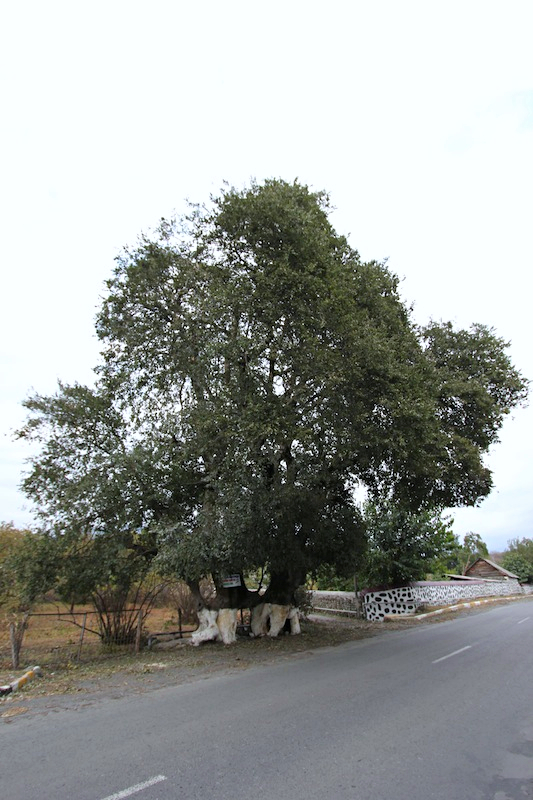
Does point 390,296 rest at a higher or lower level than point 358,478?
higher

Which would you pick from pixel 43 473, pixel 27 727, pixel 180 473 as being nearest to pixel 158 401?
pixel 180 473

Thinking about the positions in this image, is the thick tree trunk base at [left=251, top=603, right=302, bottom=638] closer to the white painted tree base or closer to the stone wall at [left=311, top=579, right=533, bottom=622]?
the white painted tree base

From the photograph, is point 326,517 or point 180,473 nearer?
point 180,473

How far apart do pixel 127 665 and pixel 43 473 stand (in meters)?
5.91

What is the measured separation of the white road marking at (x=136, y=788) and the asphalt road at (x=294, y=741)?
0.02 m

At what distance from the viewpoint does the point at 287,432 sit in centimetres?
1104

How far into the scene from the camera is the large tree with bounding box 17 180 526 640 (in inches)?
447

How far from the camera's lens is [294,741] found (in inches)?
207

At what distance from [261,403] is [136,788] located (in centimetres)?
754

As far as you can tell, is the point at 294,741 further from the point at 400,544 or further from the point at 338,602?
the point at 338,602

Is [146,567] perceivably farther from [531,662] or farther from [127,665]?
[531,662]

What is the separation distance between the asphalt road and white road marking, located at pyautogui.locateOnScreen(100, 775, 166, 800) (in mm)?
15

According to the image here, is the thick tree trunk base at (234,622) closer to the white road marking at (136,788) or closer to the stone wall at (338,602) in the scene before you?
the stone wall at (338,602)

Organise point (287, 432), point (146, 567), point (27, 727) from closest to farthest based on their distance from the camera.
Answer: point (27, 727) < point (287, 432) < point (146, 567)
